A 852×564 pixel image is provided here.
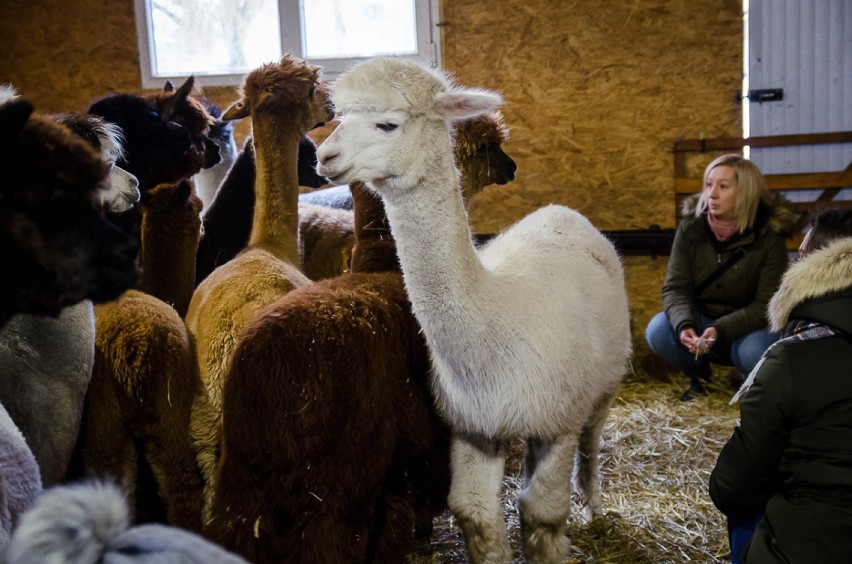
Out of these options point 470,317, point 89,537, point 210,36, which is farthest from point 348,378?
point 210,36

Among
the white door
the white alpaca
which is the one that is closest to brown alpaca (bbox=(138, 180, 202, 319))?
the white alpaca

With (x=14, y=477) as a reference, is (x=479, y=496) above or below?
below

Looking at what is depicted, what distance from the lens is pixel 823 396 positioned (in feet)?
7.26

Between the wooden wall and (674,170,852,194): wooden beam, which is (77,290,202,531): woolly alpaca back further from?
(674,170,852,194): wooden beam

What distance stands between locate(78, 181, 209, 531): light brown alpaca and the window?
14.0ft

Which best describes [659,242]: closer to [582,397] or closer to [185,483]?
[582,397]

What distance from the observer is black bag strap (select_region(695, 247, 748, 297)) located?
16.3 ft

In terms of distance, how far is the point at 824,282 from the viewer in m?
2.22

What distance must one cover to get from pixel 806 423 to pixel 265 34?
572 centimetres

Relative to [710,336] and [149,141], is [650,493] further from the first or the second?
[149,141]

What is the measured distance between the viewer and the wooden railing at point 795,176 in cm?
625

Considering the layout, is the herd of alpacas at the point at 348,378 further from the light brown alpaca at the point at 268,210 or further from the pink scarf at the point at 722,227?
the pink scarf at the point at 722,227

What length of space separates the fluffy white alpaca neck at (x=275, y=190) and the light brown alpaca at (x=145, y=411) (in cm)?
91

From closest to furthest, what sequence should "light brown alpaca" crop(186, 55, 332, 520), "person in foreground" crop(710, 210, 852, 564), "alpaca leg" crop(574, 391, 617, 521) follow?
1. "person in foreground" crop(710, 210, 852, 564)
2. "light brown alpaca" crop(186, 55, 332, 520)
3. "alpaca leg" crop(574, 391, 617, 521)
